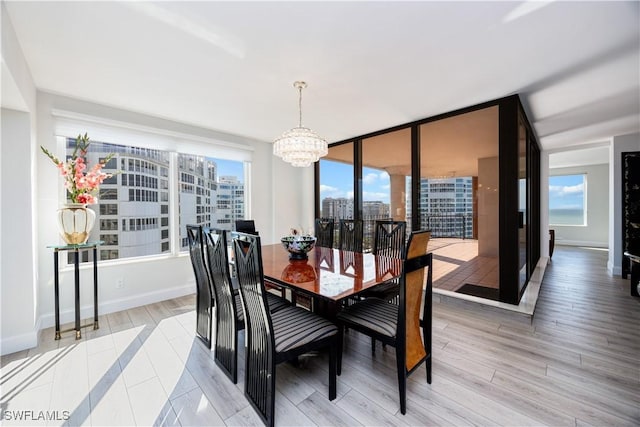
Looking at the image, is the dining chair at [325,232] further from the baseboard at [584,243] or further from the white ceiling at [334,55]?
the baseboard at [584,243]

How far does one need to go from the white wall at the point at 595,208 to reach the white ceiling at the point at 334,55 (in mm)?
5247

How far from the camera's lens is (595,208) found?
23.5ft

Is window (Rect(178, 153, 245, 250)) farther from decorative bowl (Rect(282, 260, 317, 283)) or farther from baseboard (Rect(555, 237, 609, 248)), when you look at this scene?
baseboard (Rect(555, 237, 609, 248))

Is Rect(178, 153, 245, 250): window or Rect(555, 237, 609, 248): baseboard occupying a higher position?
Rect(178, 153, 245, 250): window

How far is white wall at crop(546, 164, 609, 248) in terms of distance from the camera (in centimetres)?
702

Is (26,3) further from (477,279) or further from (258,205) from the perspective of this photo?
(477,279)

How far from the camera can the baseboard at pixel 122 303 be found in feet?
8.95

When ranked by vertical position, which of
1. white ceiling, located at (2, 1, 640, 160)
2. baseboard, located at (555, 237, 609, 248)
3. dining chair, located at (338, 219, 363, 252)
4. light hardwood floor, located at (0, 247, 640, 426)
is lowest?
light hardwood floor, located at (0, 247, 640, 426)

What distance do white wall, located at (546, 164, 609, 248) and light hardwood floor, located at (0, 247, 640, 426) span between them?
20.1 ft

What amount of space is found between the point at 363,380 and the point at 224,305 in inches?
46.8

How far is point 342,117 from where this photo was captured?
3.50 metres

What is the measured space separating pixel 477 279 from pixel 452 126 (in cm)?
202

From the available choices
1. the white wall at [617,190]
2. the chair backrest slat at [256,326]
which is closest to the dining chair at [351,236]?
the chair backrest slat at [256,326]

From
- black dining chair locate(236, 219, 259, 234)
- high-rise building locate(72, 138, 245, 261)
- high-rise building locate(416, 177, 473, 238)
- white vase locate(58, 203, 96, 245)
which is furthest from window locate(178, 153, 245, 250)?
high-rise building locate(416, 177, 473, 238)
